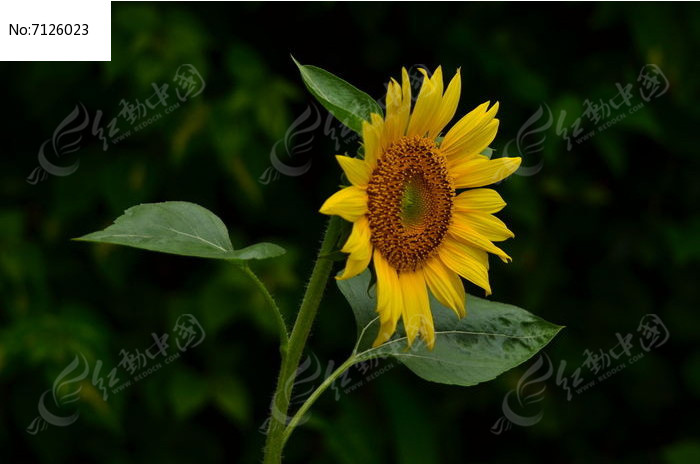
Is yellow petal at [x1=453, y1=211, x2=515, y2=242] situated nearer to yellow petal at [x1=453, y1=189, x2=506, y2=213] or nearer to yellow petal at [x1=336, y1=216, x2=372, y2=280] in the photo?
yellow petal at [x1=453, y1=189, x2=506, y2=213]

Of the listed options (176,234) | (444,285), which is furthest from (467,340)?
(176,234)

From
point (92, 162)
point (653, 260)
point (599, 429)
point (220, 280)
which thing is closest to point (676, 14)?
point (653, 260)

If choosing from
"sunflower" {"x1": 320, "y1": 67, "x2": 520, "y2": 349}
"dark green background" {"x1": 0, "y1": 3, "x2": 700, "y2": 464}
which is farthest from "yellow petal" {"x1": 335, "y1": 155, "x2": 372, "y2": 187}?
"dark green background" {"x1": 0, "y1": 3, "x2": 700, "y2": 464}

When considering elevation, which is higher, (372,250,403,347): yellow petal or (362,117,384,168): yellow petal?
(362,117,384,168): yellow petal

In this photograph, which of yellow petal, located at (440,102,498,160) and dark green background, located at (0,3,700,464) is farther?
dark green background, located at (0,3,700,464)

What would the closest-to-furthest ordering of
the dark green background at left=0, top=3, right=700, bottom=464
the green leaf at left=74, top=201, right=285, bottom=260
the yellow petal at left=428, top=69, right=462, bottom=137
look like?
the green leaf at left=74, top=201, right=285, bottom=260
the yellow petal at left=428, top=69, right=462, bottom=137
the dark green background at left=0, top=3, right=700, bottom=464

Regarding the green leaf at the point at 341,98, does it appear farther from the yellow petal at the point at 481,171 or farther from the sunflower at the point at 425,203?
the yellow petal at the point at 481,171
